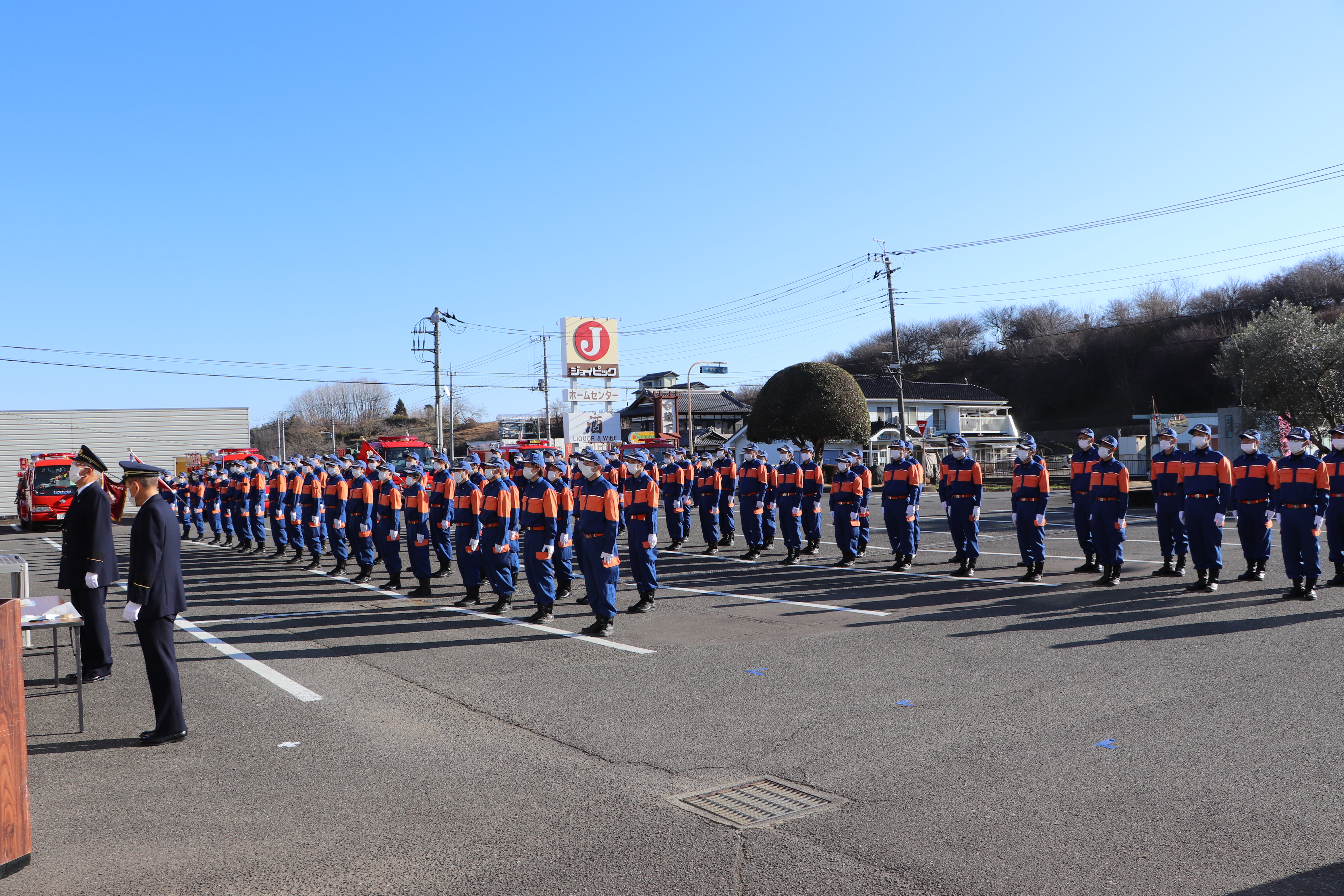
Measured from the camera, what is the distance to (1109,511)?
490 inches

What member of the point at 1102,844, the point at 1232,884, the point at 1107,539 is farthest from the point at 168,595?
the point at 1107,539

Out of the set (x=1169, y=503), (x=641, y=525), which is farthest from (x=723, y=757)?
(x=1169, y=503)

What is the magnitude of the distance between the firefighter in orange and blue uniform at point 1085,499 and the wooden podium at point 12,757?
13056 mm

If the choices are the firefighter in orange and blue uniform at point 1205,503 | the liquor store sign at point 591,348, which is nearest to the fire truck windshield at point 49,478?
the liquor store sign at point 591,348

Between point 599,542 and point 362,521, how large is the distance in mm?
6147

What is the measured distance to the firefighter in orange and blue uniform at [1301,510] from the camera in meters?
10.7

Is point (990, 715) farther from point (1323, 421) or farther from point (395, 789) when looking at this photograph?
point (1323, 421)

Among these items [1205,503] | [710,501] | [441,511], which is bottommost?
[1205,503]

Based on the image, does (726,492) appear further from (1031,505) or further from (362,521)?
(362,521)

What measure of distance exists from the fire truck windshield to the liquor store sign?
67.9 ft

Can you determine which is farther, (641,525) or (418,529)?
(418,529)

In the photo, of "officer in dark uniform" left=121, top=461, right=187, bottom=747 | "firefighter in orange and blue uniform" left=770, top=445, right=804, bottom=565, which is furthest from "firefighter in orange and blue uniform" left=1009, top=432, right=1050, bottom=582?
"officer in dark uniform" left=121, top=461, right=187, bottom=747

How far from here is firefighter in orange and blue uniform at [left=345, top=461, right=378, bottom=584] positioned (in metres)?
14.5

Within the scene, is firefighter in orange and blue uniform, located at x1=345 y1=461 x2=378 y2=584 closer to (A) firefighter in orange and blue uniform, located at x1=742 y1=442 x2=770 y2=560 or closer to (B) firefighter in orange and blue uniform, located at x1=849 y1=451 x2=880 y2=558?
(A) firefighter in orange and blue uniform, located at x1=742 y1=442 x2=770 y2=560
